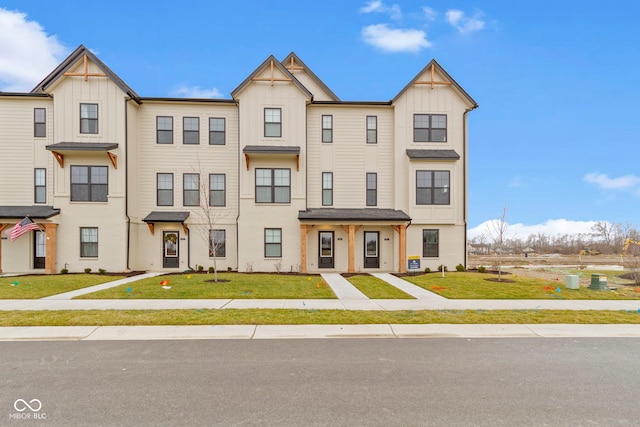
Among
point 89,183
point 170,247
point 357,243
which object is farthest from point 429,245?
point 89,183

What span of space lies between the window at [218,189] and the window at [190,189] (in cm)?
90

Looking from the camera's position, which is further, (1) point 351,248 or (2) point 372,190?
(2) point 372,190

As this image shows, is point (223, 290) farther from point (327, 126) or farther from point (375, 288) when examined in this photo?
point (327, 126)

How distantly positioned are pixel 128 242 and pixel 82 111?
312 inches

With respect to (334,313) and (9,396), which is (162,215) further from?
(9,396)

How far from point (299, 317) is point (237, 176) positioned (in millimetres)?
14135

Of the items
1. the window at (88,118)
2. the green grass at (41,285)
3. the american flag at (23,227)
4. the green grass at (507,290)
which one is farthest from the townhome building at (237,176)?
the green grass at (507,290)

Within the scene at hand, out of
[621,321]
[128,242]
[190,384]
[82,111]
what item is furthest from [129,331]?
[82,111]

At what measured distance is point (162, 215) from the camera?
2066 centimetres

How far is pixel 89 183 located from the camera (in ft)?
65.3

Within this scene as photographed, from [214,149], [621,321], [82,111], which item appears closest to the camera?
[621,321]

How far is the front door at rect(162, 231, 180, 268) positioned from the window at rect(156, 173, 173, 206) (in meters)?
1.90

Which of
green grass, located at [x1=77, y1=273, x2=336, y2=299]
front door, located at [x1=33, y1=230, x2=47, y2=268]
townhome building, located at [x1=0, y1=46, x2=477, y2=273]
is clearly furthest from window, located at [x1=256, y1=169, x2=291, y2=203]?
front door, located at [x1=33, y1=230, x2=47, y2=268]

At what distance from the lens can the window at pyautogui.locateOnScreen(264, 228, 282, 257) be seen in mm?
20547
